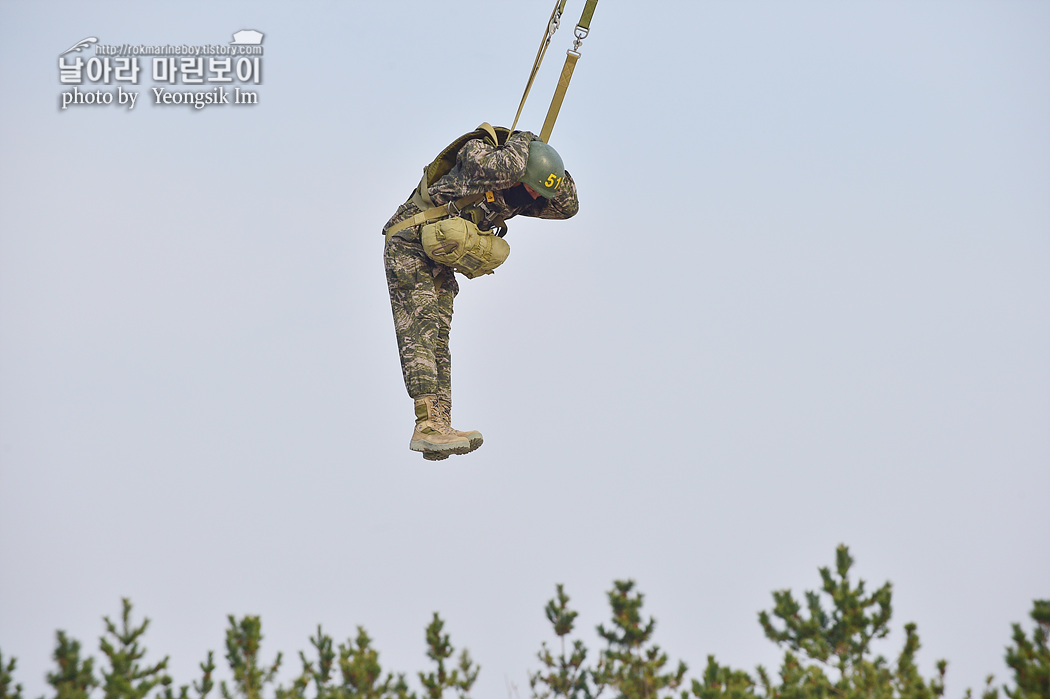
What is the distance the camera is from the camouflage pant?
33.4 ft

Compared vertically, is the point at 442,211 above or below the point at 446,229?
above

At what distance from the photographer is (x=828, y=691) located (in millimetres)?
10922

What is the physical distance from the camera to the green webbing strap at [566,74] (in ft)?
32.0

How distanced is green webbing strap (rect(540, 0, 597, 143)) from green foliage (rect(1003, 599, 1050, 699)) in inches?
222

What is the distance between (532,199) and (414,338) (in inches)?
59.7

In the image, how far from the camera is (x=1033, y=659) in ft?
33.3

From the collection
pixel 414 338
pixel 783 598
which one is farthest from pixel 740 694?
pixel 414 338

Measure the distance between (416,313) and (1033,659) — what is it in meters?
5.68

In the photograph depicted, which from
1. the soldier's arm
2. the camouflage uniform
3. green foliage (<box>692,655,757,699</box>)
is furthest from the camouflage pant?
green foliage (<box>692,655,757,699</box>)

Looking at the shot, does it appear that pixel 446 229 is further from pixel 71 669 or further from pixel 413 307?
pixel 71 669

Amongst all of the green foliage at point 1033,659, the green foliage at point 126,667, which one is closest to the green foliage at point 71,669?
the green foliage at point 126,667

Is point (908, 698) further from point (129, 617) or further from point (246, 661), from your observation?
point (129, 617)

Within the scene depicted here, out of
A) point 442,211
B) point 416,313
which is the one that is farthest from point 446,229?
point 416,313

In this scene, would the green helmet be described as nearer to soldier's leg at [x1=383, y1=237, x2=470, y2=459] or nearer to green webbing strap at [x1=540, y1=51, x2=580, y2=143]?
green webbing strap at [x1=540, y1=51, x2=580, y2=143]
